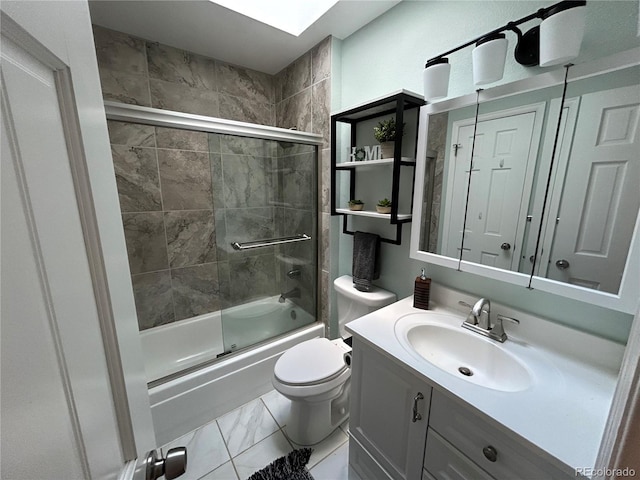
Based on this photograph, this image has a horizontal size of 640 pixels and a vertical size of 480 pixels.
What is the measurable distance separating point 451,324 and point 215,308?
74.0 inches

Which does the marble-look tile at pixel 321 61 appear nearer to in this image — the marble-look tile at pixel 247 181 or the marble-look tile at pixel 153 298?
the marble-look tile at pixel 247 181

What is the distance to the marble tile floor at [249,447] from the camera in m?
1.36

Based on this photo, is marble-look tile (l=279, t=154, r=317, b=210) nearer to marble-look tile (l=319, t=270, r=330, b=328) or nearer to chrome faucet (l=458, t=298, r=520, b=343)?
marble-look tile (l=319, t=270, r=330, b=328)

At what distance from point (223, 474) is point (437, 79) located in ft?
7.19

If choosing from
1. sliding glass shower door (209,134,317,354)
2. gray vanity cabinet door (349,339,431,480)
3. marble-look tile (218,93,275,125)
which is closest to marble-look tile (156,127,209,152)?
sliding glass shower door (209,134,317,354)

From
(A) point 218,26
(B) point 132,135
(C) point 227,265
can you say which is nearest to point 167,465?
(C) point 227,265

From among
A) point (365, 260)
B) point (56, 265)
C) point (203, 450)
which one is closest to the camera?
point (56, 265)

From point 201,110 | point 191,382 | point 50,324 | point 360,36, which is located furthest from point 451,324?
point 201,110

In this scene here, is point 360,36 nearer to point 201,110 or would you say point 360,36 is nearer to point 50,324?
point 201,110

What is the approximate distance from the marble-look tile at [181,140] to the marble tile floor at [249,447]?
72.6 inches

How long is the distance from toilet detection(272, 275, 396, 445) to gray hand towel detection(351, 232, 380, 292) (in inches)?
2.7

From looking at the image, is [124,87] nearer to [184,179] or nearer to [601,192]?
[184,179]

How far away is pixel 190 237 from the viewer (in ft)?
6.91

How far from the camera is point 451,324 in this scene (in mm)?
1224
